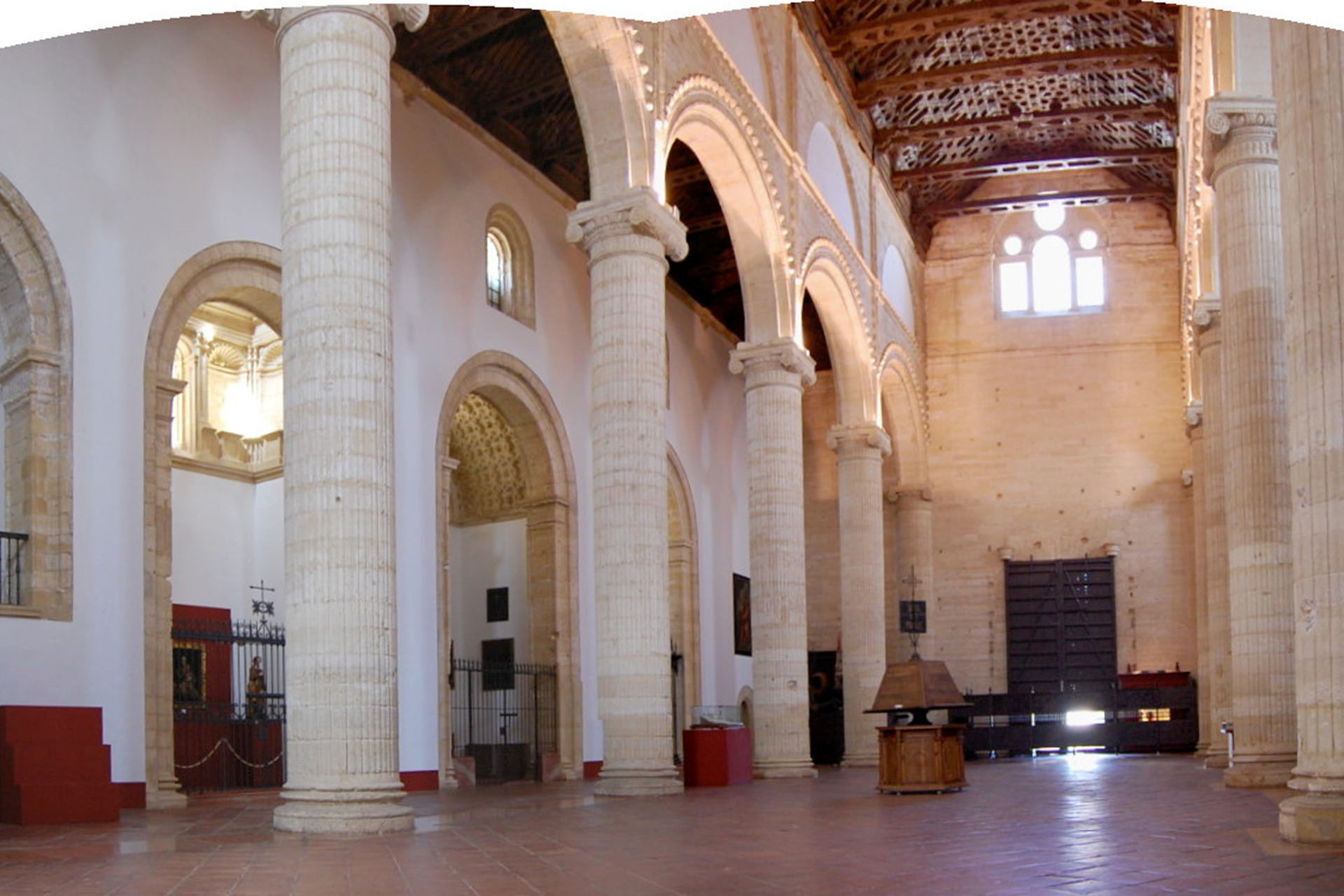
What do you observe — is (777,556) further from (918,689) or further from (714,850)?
(714,850)

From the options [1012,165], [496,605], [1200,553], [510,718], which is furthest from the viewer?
[1012,165]

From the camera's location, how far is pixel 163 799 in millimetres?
12641

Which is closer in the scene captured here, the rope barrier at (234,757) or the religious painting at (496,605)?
the rope barrier at (234,757)

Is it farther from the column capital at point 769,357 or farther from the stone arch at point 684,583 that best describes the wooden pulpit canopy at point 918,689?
the stone arch at point 684,583

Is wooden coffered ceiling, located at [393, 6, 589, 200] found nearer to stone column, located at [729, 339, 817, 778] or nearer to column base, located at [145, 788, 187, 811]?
stone column, located at [729, 339, 817, 778]

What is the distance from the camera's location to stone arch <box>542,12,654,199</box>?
14.5m

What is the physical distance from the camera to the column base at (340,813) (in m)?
9.21

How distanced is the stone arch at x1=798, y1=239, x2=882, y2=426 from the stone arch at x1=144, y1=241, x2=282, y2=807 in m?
11.2

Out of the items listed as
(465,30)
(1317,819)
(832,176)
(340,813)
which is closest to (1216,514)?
(832,176)

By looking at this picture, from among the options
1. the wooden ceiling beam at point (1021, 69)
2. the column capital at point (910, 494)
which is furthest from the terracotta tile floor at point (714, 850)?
the column capital at point (910, 494)

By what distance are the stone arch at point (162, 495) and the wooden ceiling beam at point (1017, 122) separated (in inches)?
666

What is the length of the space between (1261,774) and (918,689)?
320 cm

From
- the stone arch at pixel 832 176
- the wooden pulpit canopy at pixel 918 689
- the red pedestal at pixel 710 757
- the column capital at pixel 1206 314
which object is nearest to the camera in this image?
the wooden pulpit canopy at pixel 918 689

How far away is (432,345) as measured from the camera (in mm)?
17766
